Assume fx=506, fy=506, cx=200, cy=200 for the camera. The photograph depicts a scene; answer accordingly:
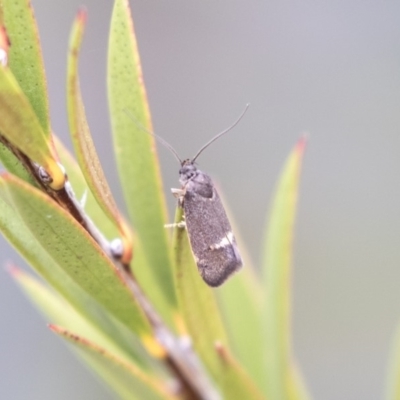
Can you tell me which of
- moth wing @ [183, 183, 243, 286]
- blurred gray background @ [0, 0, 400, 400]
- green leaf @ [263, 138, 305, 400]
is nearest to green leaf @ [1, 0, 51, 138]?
green leaf @ [263, 138, 305, 400]

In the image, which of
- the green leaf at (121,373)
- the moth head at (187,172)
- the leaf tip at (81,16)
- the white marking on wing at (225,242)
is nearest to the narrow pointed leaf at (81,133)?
the leaf tip at (81,16)

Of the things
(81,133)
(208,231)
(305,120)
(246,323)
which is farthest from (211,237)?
(305,120)

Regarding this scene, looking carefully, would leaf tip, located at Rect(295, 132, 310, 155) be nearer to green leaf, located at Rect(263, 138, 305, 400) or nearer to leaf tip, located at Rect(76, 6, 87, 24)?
green leaf, located at Rect(263, 138, 305, 400)

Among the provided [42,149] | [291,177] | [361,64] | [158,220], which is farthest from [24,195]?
[361,64]

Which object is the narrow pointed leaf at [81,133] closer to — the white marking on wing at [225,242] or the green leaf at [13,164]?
the green leaf at [13,164]

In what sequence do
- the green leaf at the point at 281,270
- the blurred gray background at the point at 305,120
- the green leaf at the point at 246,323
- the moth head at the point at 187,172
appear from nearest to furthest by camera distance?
the green leaf at the point at 281,270, the green leaf at the point at 246,323, the moth head at the point at 187,172, the blurred gray background at the point at 305,120

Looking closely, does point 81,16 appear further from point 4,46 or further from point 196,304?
point 196,304
